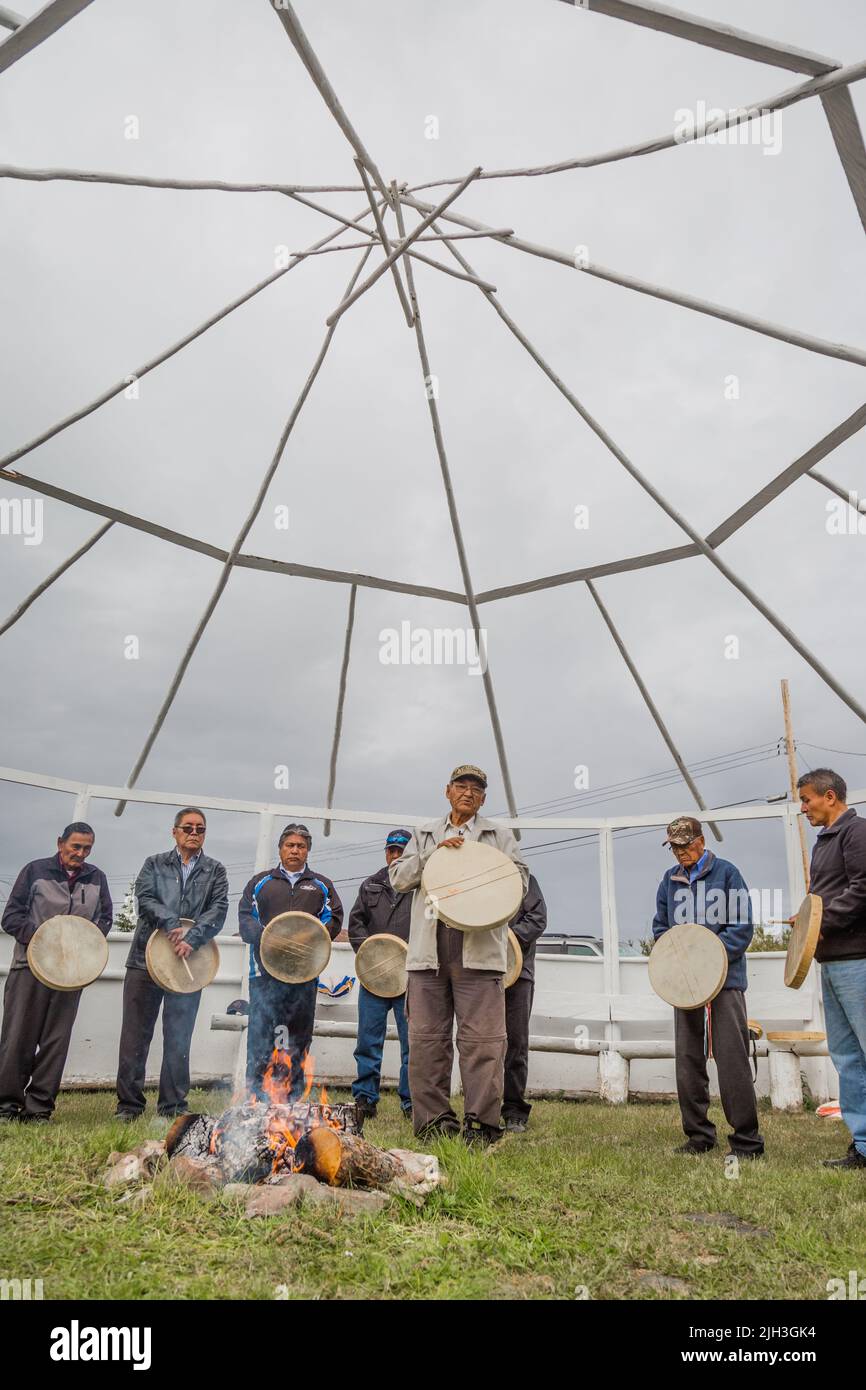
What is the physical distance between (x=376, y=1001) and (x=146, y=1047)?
76.9 inches

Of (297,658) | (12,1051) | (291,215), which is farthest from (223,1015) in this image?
(291,215)

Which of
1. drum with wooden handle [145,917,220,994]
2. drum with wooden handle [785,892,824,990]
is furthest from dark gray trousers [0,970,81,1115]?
drum with wooden handle [785,892,824,990]

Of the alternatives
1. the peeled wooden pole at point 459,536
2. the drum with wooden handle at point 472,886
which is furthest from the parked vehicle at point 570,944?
the drum with wooden handle at point 472,886

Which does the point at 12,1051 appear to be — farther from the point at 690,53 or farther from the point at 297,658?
the point at 690,53

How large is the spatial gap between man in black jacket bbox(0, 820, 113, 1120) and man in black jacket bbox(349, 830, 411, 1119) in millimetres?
2214

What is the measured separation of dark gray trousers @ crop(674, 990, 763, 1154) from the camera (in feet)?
18.5

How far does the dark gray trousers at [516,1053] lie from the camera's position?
700 cm

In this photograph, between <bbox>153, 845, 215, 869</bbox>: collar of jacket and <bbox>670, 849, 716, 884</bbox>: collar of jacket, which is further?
<bbox>153, 845, 215, 869</bbox>: collar of jacket

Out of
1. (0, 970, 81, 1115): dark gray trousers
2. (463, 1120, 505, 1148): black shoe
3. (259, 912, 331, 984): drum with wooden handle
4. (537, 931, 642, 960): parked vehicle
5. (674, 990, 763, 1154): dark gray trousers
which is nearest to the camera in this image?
(463, 1120, 505, 1148): black shoe

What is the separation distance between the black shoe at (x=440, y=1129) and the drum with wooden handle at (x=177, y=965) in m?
2.46

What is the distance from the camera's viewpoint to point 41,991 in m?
6.54

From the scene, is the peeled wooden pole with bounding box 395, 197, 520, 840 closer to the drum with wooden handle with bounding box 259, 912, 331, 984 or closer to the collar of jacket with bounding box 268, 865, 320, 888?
the collar of jacket with bounding box 268, 865, 320, 888

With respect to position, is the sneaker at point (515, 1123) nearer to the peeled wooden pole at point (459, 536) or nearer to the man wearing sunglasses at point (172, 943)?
the peeled wooden pole at point (459, 536)

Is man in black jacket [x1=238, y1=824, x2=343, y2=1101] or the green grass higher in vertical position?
man in black jacket [x1=238, y1=824, x2=343, y2=1101]
